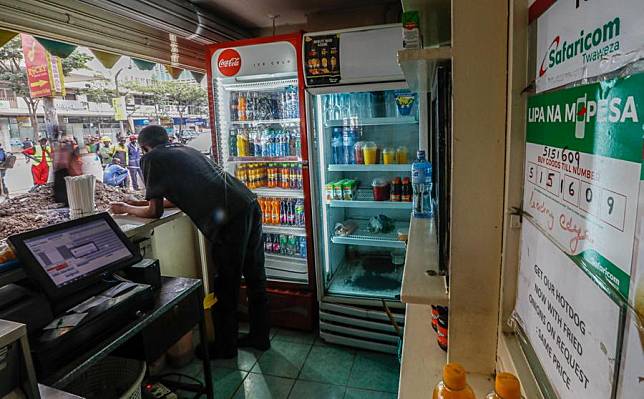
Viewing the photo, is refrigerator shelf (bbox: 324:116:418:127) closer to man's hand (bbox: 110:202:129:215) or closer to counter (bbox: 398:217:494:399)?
counter (bbox: 398:217:494:399)

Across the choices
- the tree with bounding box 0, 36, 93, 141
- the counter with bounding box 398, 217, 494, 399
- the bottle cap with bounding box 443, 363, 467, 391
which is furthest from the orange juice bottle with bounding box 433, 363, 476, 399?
the tree with bounding box 0, 36, 93, 141

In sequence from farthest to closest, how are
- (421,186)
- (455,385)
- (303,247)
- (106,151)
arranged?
(303,247)
(106,151)
(421,186)
(455,385)

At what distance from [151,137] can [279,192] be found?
3.27ft

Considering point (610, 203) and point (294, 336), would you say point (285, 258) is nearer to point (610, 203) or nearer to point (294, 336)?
point (294, 336)

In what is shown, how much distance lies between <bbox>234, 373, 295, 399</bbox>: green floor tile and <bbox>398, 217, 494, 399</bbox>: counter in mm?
1293

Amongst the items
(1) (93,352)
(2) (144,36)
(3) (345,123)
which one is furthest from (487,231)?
(2) (144,36)

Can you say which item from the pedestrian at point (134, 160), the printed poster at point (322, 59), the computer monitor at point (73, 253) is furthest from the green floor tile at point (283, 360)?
the printed poster at point (322, 59)

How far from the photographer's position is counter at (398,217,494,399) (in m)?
1.03

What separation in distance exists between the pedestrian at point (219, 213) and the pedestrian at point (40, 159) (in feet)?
1.35

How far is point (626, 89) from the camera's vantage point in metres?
0.47

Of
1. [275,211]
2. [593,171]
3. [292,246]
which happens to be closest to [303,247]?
[292,246]

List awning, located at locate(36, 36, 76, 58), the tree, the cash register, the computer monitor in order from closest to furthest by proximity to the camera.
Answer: the cash register → the computer monitor → the tree → awning, located at locate(36, 36, 76, 58)

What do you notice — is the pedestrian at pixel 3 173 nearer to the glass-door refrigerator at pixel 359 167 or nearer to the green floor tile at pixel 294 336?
the glass-door refrigerator at pixel 359 167

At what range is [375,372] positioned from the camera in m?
2.55
